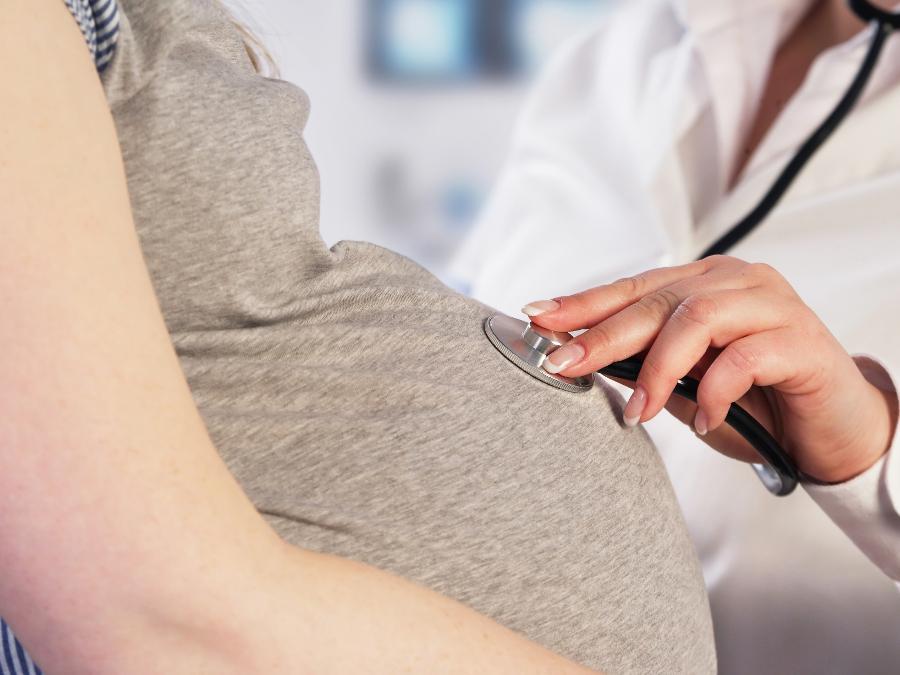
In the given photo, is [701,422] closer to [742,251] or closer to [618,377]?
[618,377]

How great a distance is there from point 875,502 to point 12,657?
0.60 meters

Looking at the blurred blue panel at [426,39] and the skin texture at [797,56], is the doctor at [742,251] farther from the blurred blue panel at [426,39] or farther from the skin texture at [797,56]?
the blurred blue panel at [426,39]

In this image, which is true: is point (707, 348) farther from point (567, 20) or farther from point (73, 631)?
point (567, 20)

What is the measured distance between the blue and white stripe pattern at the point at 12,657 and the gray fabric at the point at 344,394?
13 centimetres

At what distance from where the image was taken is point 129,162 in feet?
1.63

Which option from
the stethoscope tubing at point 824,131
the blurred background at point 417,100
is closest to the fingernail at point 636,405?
the stethoscope tubing at point 824,131

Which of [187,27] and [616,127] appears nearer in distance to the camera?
[187,27]

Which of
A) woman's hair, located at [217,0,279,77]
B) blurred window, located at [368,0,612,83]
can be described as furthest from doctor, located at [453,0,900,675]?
blurred window, located at [368,0,612,83]

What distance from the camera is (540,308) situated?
2.06ft

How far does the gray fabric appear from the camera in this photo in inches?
19.9

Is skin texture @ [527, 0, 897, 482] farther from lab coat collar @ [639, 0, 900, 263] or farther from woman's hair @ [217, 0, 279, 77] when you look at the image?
lab coat collar @ [639, 0, 900, 263]

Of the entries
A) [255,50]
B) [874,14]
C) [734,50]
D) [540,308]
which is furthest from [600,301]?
[734,50]

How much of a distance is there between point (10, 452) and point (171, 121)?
211 millimetres

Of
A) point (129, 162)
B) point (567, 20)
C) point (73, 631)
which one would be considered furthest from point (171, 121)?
point (567, 20)
